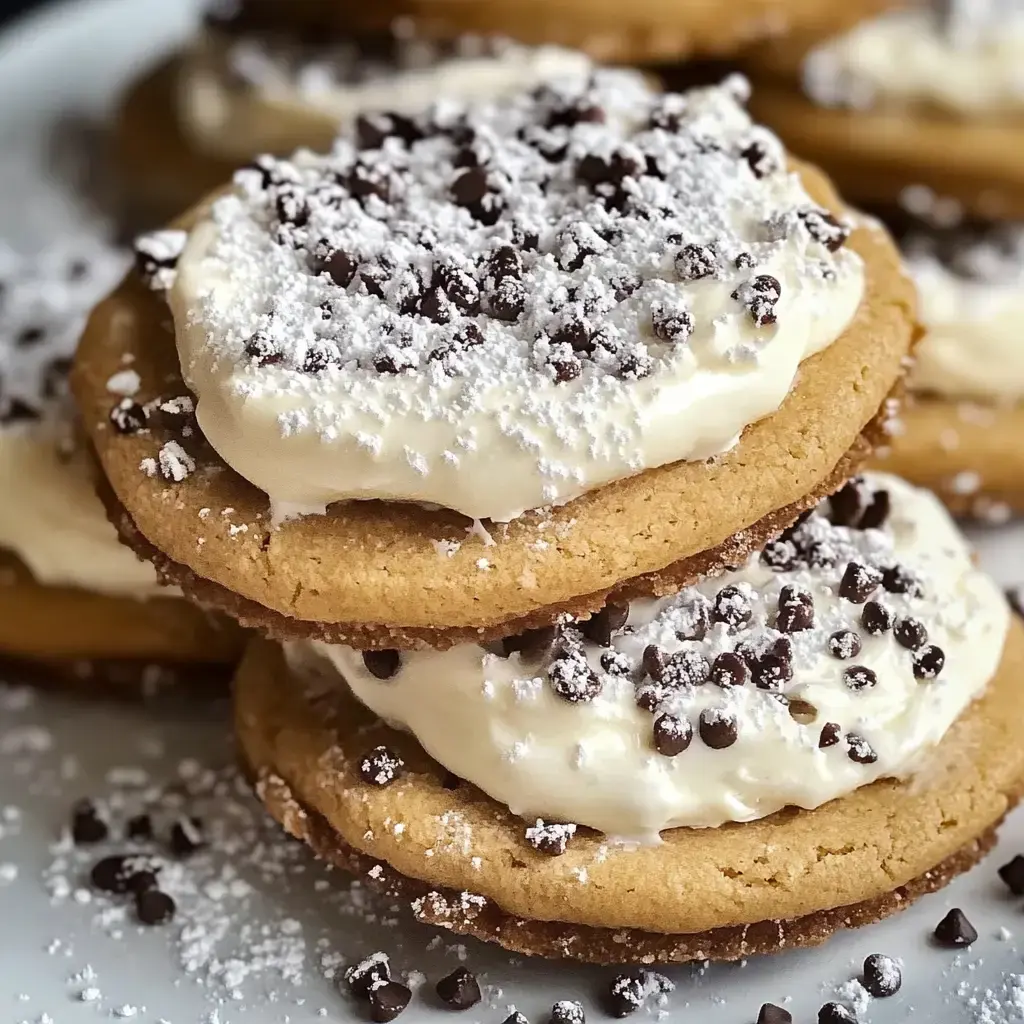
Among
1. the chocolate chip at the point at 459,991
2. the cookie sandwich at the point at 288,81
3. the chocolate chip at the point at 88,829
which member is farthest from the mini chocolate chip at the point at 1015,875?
the cookie sandwich at the point at 288,81

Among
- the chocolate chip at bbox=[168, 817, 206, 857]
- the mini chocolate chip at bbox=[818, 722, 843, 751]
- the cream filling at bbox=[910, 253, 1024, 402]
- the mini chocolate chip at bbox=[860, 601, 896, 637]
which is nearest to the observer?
the mini chocolate chip at bbox=[818, 722, 843, 751]

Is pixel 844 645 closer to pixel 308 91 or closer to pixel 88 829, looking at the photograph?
pixel 88 829

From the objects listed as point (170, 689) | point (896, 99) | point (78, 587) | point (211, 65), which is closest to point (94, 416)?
point (78, 587)

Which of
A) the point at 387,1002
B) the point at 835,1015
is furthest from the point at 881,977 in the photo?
the point at 387,1002

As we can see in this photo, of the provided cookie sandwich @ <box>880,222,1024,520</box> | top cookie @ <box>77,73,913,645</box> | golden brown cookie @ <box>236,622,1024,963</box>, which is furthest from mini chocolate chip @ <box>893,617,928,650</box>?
cookie sandwich @ <box>880,222,1024,520</box>

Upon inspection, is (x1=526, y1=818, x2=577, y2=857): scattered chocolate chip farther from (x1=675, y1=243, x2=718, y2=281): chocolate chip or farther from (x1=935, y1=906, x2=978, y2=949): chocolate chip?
(x1=675, y1=243, x2=718, y2=281): chocolate chip

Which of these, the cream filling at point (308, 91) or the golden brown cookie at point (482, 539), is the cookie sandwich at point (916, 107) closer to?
the cream filling at point (308, 91)
